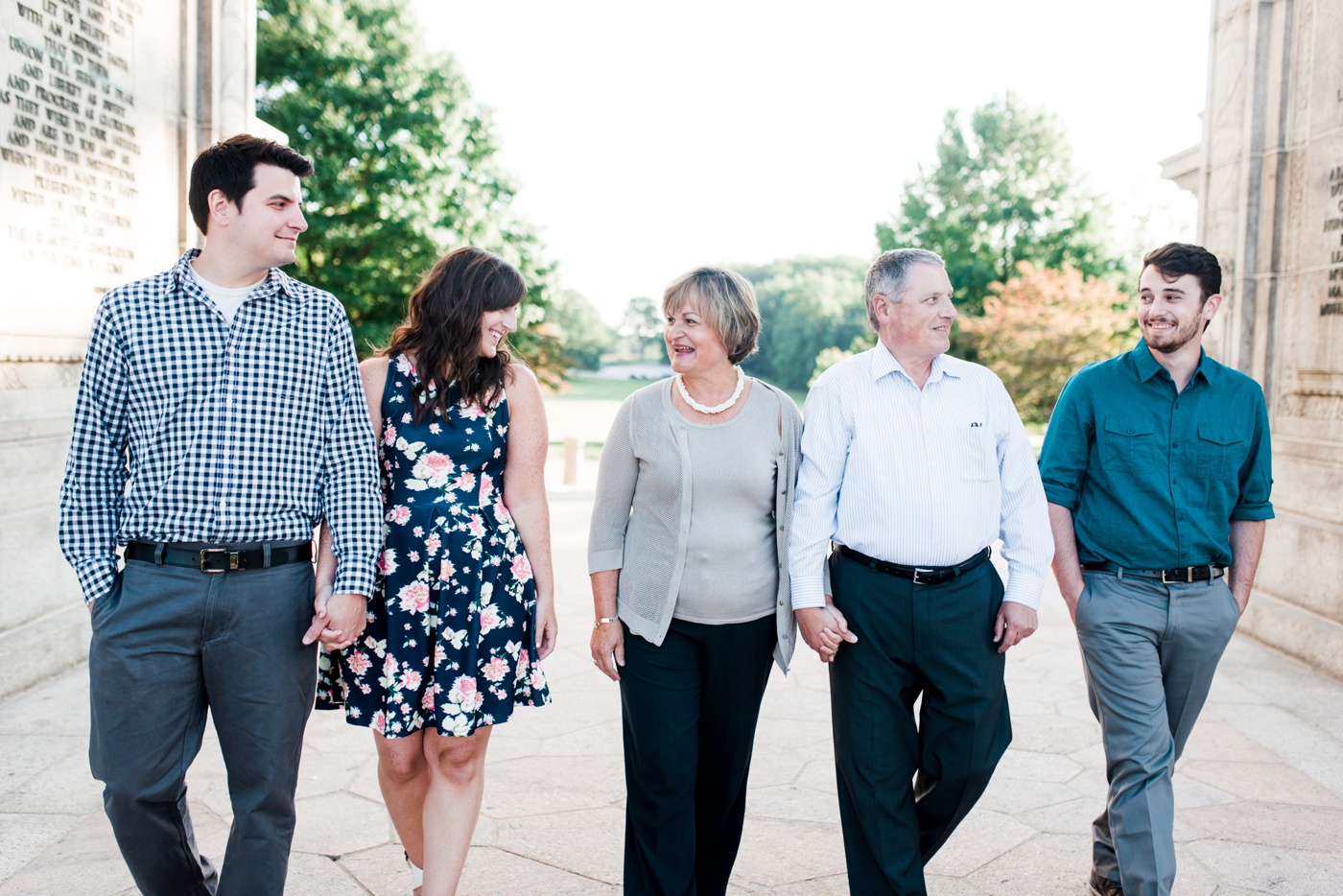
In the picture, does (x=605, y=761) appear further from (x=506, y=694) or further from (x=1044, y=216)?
(x=1044, y=216)

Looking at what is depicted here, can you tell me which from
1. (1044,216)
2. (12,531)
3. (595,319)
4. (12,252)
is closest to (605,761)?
(12,531)

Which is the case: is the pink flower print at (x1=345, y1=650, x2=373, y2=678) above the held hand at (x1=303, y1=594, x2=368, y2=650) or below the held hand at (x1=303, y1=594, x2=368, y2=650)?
below

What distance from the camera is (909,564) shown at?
288cm

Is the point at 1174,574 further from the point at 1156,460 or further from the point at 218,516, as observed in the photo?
the point at 218,516

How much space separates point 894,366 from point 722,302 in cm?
53

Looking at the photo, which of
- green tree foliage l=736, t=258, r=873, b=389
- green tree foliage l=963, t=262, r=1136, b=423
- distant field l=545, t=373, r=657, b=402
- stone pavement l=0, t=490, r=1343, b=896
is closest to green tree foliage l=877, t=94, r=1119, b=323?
green tree foliage l=736, t=258, r=873, b=389

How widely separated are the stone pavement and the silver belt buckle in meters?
1.27

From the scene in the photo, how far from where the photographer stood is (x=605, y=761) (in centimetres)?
445

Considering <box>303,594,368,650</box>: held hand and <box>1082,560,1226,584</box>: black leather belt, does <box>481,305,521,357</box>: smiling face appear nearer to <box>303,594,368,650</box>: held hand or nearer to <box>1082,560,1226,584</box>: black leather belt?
<box>303,594,368,650</box>: held hand

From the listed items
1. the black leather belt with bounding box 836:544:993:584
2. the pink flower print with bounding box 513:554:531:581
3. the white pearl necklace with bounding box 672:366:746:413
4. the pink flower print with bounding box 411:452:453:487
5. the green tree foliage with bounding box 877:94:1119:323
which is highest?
the green tree foliage with bounding box 877:94:1119:323

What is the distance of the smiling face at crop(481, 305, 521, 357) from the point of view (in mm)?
2924

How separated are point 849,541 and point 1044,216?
4293 cm

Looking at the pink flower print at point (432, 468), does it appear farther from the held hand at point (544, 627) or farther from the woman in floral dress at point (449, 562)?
the held hand at point (544, 627)

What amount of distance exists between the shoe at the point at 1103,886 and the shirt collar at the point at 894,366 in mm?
1602
